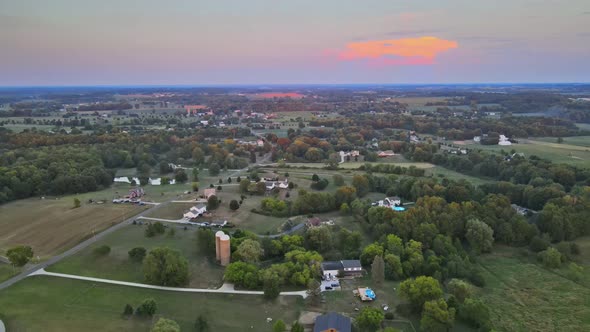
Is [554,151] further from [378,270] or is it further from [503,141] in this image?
[378,270]

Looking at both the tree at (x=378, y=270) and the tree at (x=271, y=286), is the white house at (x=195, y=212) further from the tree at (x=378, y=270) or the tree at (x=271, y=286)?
the tree at (x=378, y=270)

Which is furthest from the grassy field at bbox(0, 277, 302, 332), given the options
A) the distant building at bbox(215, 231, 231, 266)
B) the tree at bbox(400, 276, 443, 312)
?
the tree at bbox(400, 276, 443, 312)

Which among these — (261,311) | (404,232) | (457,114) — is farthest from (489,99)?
(261,311)

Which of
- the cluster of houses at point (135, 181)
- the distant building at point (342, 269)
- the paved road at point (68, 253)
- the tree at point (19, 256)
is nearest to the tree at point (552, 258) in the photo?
the distant building at point (342, 269)

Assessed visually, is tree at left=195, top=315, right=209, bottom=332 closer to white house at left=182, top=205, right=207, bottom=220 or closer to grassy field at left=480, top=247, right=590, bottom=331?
grassy field at left=480, top=247, right=590, bottom=331

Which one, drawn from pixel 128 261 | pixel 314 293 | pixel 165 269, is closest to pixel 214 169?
pixel 128 261

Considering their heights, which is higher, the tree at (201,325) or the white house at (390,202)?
the white house at (390,202)

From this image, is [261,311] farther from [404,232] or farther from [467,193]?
[467,193]
